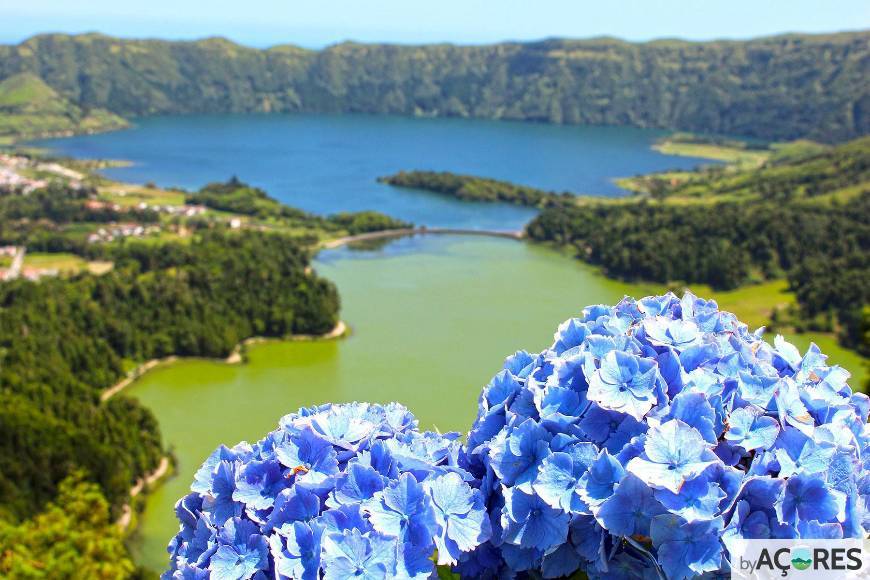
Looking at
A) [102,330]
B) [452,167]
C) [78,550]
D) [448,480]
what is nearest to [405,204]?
[452,167]

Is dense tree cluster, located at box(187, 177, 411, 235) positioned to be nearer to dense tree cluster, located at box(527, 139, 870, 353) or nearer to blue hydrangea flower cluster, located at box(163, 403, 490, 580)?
dense tree cluster, located at box(527, 139, 870, 353)

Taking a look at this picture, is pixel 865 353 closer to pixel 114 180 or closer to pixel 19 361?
pixel 19 361

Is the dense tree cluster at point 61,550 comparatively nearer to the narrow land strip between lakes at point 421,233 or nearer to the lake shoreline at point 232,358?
the lake shoreline at point 232,358

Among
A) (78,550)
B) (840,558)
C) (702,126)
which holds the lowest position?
(702,126)

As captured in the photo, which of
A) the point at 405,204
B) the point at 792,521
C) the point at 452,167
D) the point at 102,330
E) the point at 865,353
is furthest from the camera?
the point at 452,167

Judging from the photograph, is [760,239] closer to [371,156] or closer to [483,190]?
[483,190]

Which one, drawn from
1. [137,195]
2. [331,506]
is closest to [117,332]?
[331,506]
